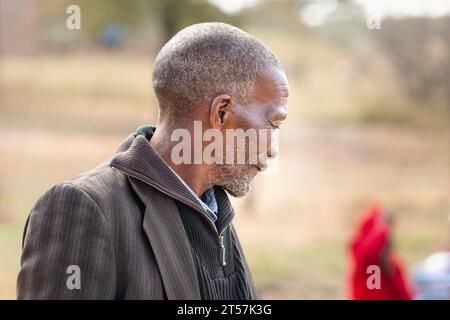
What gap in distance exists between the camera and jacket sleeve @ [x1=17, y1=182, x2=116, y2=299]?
1733 mm

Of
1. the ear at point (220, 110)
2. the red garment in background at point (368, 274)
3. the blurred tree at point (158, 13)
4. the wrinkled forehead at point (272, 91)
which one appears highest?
the blurred tree at point (158, 13)

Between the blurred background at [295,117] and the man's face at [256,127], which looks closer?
the man's face at [256,127]

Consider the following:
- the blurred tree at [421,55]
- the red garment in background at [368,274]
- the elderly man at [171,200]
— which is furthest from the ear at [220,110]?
the blurred tree at [421,55]

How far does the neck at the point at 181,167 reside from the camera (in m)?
1.95

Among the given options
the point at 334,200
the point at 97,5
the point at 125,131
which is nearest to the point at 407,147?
the point at 334,200

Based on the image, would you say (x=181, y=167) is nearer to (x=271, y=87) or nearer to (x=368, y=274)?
(x=271, y=87)

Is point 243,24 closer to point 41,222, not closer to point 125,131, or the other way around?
point 125,131

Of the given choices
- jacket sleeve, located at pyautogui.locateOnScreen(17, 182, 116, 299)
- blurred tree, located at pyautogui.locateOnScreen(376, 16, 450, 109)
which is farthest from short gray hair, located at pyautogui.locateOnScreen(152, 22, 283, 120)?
blurred tree, located at pyautogui.locateOnScreen(376, 16, 450, 109)

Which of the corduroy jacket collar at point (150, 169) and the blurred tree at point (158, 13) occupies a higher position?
the blurred tree at point (158, 13)

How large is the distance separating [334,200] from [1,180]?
5202mm

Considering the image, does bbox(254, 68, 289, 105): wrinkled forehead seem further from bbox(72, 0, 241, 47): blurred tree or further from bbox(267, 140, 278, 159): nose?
bbox(72, 0, 241, 47): blurred tree

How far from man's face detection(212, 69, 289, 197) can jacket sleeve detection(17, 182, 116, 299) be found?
37 centimetres

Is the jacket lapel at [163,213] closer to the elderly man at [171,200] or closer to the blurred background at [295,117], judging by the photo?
the elderly man at [171,200]

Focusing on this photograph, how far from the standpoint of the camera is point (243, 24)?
11016 millimetres
